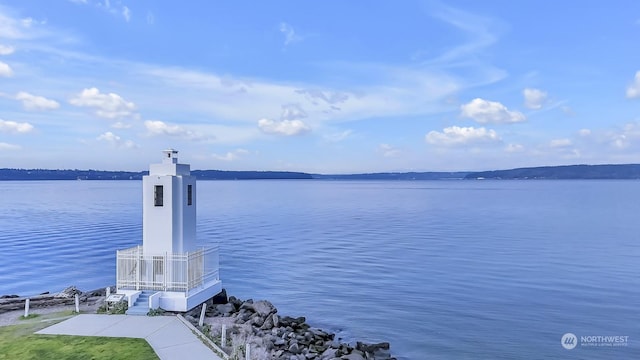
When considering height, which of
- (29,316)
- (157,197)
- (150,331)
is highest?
(157,197)

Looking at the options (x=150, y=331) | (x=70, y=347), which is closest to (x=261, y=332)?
(x=150, y=331)

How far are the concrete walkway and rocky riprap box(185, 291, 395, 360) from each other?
739 mm

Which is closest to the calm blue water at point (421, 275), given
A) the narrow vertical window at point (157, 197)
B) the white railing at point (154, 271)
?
the white railing at point (154, 271)

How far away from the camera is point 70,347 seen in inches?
483

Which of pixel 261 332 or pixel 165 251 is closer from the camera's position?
pixel 261 332

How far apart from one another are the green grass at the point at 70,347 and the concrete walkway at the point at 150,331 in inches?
13.3

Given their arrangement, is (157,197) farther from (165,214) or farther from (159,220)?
(159,220)

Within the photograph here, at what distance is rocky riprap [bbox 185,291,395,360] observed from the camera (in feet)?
46.5

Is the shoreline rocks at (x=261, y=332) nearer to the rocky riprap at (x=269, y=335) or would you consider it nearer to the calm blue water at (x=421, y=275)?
the rocky riprap at (x=269, y=335)

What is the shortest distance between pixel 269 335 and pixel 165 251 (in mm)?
4690

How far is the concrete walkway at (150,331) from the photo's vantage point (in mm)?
12094

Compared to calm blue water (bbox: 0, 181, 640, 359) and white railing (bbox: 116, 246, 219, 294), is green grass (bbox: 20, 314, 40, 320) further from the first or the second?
calm blue water (bbox: 0, 181, 640, 359)

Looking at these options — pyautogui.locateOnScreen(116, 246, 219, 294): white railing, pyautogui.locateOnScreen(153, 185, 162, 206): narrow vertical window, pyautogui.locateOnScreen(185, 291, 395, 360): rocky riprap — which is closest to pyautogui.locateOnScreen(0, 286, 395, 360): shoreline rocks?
pyautogui.locateOnScreen(185, 291, 395, 360): rocky riprap

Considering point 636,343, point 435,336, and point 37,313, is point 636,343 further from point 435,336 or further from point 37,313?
point 37,313
